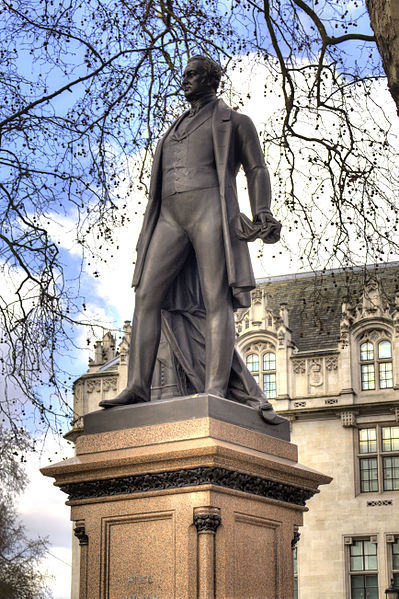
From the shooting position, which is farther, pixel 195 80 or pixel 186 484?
pixel 195 80

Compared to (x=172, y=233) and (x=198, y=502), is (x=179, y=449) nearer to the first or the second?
(x=198, y=502)

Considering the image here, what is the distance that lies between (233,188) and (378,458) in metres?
28.1

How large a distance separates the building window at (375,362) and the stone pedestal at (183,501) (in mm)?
28763

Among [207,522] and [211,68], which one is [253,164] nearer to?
[211,68]

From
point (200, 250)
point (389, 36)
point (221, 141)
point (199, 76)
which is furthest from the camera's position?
point (199, 76)

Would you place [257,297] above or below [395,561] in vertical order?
above

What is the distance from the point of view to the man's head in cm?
805

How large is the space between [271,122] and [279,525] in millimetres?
6093

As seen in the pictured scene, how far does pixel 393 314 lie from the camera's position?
119ft

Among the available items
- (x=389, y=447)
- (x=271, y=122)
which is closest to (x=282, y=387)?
(x=389, y=447)

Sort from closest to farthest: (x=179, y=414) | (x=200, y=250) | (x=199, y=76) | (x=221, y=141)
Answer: (x=179, y=414)
(x=200, y=250)
(x=221, y=141)
(x=199, y=76)

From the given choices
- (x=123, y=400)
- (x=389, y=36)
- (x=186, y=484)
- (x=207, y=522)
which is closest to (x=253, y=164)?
(x=123, y=400)

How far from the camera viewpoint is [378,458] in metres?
35.0

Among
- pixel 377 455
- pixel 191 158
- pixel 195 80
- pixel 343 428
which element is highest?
pixel 343 428
